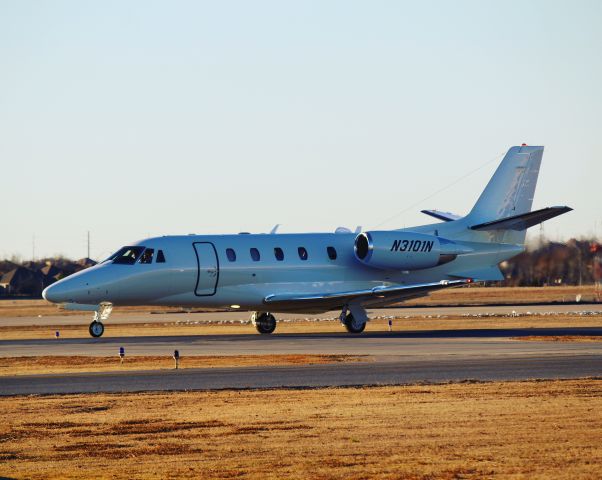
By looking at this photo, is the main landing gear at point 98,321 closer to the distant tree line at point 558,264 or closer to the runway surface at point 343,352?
the runway surface at point 343,352

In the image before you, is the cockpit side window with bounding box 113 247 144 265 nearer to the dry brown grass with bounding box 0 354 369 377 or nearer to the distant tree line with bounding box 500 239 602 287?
the dry brown grass with bounding box 0 354 369 377

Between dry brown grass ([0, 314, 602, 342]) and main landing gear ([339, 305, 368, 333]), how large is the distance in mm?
1609

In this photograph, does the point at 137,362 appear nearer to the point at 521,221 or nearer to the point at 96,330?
the point at 96,330

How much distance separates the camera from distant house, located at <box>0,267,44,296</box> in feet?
390

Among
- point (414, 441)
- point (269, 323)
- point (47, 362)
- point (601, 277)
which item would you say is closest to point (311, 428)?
point (414, 441)

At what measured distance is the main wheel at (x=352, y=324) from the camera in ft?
145

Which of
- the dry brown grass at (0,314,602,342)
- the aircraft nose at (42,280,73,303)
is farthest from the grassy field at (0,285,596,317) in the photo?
the aircraft nose at (42,280,73,303)

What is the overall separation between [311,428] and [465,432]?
7.73ft

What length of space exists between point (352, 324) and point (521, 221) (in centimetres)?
822

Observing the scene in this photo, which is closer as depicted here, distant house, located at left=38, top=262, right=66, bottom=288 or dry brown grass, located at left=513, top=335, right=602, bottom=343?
dry brown grass, located at left=513, top=335, right=602, bottom=343

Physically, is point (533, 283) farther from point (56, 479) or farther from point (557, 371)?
point (56, 479)

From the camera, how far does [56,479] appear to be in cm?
1453

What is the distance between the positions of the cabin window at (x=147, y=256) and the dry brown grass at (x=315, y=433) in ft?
65.4

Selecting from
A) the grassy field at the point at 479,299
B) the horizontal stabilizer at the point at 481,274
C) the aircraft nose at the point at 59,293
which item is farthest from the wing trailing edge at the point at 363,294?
the grassy field at the point at 479,299
